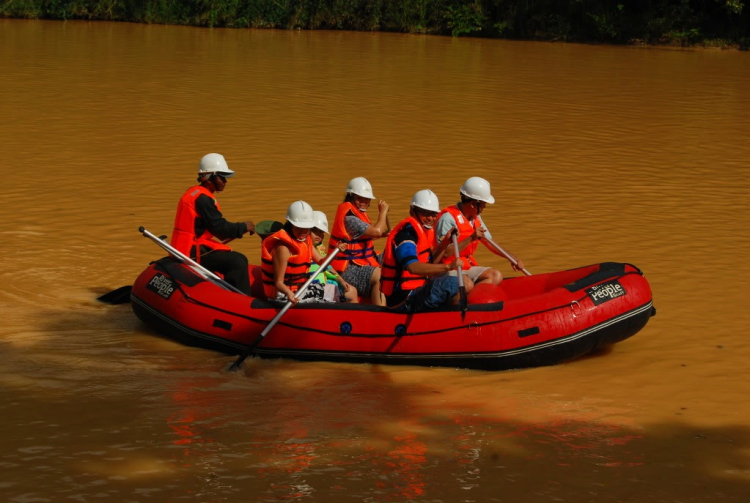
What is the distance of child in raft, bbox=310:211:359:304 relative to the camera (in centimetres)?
867

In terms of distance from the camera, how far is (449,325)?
787 centimetres

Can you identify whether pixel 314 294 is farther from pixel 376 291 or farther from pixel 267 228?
pixel 267 228

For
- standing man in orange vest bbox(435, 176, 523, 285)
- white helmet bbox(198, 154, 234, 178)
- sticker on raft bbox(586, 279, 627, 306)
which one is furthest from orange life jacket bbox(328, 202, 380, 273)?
sticker on raft bbox(586, 279, 627, 306)

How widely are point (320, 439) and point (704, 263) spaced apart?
→ 17.5ft

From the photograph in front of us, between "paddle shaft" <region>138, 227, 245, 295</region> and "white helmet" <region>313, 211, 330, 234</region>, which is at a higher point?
"white helmet" <region>313, 211, 330, 234</region>

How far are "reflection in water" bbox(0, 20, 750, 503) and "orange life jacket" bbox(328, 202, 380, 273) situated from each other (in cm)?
132

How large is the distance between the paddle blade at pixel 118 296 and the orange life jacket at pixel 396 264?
2302 millimetres

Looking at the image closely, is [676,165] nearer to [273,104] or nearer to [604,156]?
[604,156]

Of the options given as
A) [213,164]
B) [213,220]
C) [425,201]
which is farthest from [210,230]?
[425,201]

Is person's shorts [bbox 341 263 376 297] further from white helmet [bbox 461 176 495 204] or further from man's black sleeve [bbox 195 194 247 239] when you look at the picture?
white helmet [bbox 461 176 495 204]

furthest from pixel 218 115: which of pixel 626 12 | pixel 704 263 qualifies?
pixel 626 12

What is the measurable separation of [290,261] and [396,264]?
31.1 inches

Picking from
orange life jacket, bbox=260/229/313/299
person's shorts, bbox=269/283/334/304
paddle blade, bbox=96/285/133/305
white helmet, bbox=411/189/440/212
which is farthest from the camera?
paddle blade, bbox=96/285/133/305

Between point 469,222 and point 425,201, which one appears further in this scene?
point 469,222
